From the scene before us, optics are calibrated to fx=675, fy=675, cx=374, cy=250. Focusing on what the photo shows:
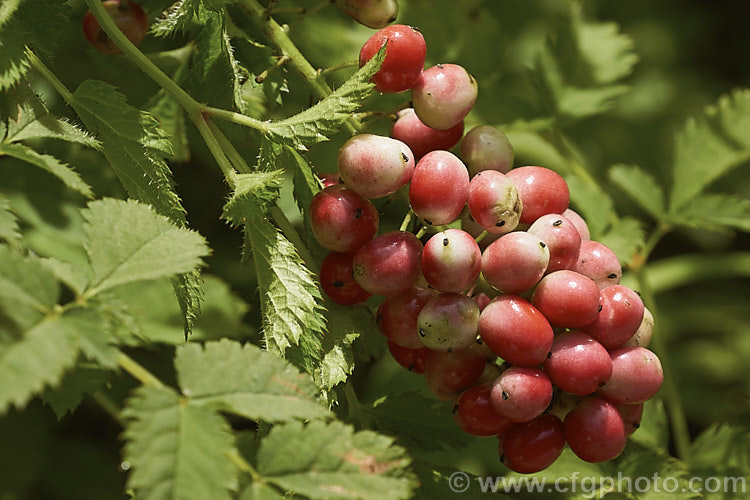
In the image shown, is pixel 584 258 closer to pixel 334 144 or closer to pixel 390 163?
pixel 390 163

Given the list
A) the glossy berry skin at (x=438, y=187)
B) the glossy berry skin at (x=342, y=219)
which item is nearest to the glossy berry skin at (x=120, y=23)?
the glossy berry skin at (x=342, y=219)

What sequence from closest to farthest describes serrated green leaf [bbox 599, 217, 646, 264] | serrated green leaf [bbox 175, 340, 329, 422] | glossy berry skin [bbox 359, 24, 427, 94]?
serrated green leaf [bbox 175, 340, 329, 422], glossy berry skin [bbox 359, 24, 427, 94], serrated green leaf [bbox 599, 217, 646, 264]

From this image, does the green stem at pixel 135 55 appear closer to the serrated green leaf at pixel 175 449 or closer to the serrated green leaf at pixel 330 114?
the serrated green leaf at pixel 330 114

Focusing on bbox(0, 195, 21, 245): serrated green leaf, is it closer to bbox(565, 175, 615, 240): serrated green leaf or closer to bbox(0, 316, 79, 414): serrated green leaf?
bbox(0, 316, 79, 414): serrated green leaf

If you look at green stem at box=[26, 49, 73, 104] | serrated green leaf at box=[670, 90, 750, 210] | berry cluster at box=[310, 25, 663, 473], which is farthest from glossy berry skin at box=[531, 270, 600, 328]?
serrated green leaf at box=[670, 90, 750, 210]

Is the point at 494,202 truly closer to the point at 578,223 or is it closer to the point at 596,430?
the point at 578,223

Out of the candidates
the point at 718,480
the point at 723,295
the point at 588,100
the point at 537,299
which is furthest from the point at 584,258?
the point at 723,295
